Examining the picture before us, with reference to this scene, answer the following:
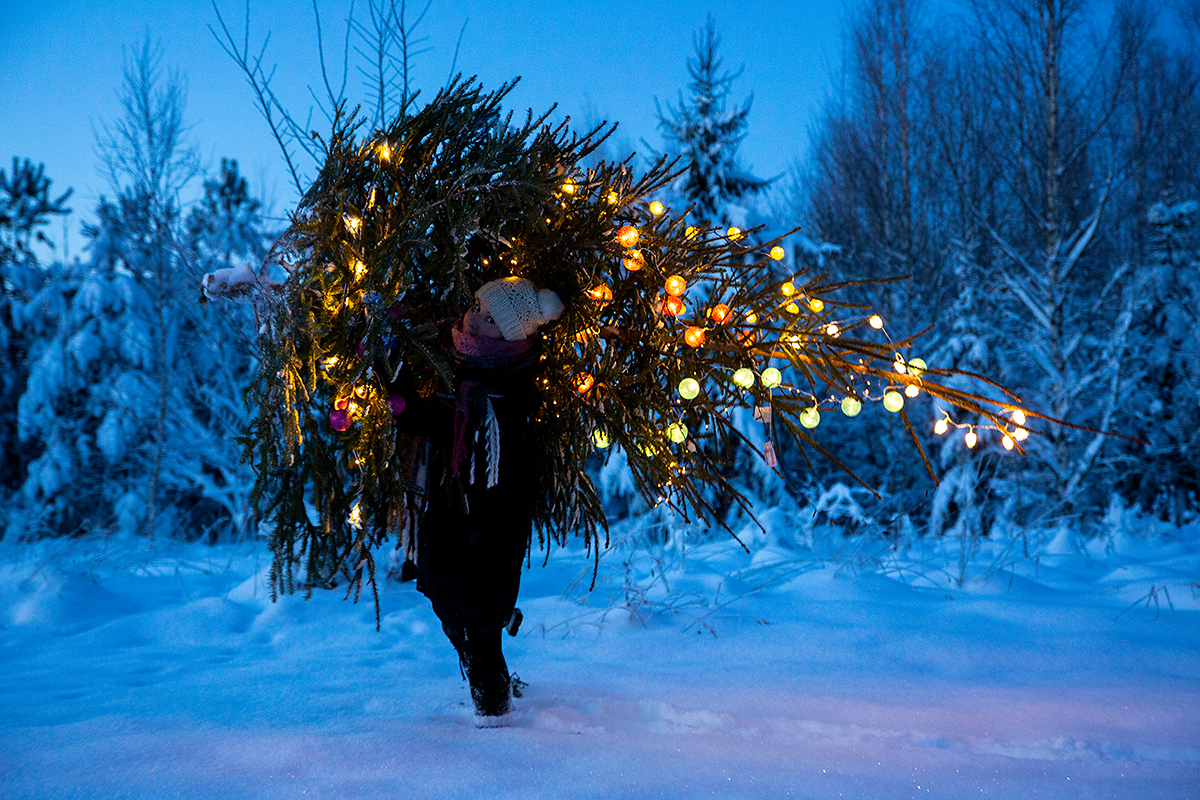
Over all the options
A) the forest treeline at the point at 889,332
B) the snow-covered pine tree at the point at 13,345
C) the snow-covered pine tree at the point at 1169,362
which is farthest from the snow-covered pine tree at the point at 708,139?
the snow-covered pine tree at the point at 13,345

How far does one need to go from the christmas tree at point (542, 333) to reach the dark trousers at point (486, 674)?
44cm

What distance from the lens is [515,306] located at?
2342 millimetres

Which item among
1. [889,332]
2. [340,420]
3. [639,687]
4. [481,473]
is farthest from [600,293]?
[889,332]

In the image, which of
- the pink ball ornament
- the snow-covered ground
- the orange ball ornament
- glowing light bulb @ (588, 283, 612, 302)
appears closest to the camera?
the snow-covered ground

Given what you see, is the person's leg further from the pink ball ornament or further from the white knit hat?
the white knit hat

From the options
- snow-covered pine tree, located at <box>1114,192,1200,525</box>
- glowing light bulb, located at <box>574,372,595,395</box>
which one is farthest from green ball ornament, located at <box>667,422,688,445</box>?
snow-covered pine tree, located at <box>1114,192,1200,525</box>

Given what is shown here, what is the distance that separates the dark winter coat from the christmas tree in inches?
3.4

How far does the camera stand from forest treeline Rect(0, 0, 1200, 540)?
8.73 meters

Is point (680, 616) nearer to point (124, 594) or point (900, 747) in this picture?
point (900, 747)

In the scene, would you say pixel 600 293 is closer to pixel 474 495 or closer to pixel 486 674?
pixel 474 495

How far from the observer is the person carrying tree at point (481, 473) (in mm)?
2346

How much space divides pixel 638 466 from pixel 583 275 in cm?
71

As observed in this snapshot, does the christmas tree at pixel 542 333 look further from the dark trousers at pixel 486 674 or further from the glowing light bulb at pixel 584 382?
the dark trousers at pixel 486 674

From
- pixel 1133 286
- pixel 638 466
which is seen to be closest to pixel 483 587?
pixel 638 466
